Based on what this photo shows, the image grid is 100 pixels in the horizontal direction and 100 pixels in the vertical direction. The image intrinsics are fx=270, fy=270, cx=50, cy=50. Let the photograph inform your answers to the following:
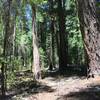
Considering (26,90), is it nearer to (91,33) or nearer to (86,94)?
(91,33)

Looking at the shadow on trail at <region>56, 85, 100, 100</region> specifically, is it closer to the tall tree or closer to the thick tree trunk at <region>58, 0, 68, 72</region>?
the tall tree

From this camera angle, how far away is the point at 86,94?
26.6 feet

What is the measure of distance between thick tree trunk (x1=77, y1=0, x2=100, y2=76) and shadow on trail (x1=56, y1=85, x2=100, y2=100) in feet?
4.77

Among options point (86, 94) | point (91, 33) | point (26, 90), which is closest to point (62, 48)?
point (26, 90)

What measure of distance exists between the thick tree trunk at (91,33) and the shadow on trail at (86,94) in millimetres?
1453

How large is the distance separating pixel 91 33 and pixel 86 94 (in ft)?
9.96

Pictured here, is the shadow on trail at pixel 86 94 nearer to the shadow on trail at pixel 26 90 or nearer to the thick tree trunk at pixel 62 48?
the shadow on trail at pixel 26 90

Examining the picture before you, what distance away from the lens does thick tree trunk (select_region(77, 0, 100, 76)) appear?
10205 millimetres

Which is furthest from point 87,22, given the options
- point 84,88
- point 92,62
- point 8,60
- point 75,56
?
point 75,56

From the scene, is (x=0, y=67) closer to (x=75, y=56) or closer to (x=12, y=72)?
(x=12, y=72)

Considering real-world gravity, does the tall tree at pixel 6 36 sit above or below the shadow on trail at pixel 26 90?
above

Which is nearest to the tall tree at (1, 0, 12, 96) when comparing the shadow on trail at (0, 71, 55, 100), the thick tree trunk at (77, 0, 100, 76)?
the shadow on trail at (0, 71, 55, 100)

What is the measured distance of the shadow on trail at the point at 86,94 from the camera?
780cm

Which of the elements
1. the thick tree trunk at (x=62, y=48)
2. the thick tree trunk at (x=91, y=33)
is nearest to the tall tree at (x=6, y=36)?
the thick tree trunk at (x=91, y=33)
